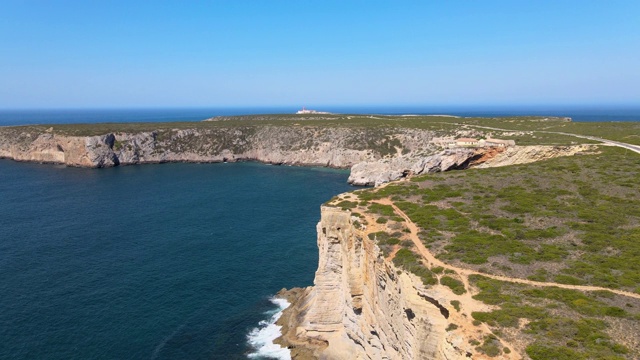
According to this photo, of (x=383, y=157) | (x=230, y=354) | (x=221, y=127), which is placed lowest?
(x=230, y=354)

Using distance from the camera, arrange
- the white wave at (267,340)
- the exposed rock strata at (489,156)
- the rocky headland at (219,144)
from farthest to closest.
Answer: the rocky headland at (219,144) < the exposed rock strata at (489,156) < the white wave at (267,340)

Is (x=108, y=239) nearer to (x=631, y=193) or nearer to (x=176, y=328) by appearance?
(x=176, y=328)

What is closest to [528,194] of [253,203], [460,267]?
[460,267]

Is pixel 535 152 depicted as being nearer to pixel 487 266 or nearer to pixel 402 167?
pixel 487 266

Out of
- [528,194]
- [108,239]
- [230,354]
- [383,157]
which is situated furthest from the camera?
[383,157]

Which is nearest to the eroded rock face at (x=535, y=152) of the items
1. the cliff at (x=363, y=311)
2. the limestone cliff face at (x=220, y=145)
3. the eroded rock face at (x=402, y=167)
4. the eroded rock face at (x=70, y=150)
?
the eroded rock face at (x=402, y=167)

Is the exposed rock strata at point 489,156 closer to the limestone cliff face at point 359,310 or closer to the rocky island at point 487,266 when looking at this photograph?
the rocky island at point 487,266

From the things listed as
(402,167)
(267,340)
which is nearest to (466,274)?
(267,340)
